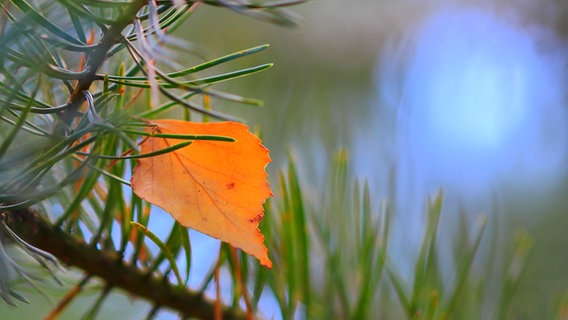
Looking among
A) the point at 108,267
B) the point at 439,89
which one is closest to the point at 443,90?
the point at 439,89

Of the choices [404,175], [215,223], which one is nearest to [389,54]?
[404,175]

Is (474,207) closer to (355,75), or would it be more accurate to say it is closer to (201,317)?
(355,75)

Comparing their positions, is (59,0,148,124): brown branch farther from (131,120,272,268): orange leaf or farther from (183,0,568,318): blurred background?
(183,0,568,318): blurred background

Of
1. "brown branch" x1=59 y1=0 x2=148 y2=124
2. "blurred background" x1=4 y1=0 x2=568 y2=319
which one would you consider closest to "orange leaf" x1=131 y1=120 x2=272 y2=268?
"brown branch" x1=59 y1=0 x2=148 y2=124

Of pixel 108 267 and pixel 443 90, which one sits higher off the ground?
pixel 443 90

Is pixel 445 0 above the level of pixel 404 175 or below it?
above

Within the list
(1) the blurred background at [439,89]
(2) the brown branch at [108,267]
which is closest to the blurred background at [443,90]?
(1) the blurred background at [439,89]

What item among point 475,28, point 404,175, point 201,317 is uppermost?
point 475,28

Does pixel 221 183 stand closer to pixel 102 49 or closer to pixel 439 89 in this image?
pixel 102 49
